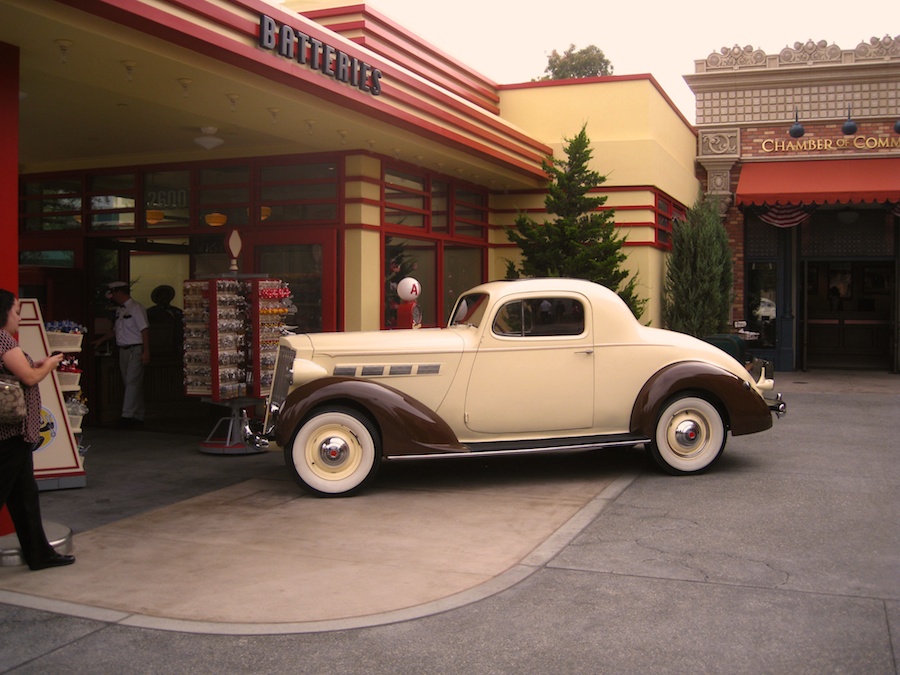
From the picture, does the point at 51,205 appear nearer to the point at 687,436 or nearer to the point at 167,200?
the point at 167,200

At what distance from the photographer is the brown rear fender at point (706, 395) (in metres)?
7.55

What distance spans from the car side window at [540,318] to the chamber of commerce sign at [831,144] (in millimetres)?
11746

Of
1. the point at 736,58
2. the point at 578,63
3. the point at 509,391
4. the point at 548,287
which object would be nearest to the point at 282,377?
the point at 509,391

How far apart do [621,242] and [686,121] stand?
5.85 meters

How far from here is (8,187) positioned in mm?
5598

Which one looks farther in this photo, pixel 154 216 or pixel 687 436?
pixel 154 216

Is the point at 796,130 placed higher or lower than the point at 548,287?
higher

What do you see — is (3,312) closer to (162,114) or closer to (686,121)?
(162,114)

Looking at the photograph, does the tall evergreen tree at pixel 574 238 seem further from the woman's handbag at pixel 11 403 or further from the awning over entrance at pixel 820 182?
the woman's handbag at pixel 11 403

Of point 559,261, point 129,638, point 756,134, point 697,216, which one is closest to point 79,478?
point 129,638

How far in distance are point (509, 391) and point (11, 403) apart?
12.8ft

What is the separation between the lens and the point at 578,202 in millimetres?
12484

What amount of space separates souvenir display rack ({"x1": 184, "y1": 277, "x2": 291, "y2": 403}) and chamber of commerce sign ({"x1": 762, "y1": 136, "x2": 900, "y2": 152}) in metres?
12.3

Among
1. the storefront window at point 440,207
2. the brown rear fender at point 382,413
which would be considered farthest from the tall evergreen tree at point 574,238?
the brown rear fender at point 382,413
